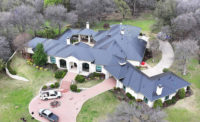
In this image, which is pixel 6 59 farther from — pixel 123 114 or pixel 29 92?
pixel 123 114

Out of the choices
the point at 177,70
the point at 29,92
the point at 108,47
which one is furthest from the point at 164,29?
the point at 29,92

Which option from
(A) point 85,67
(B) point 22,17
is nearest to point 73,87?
(A) point 85,67

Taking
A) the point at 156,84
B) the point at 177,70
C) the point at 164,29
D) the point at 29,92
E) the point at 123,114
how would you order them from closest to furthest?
the point at 123,114, the point at 156,84, the point at 29,92, the point at 177,70, the point at 164,29

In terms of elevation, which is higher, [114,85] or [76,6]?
[76,6]

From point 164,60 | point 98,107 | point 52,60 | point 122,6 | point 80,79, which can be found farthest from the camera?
point 122,6

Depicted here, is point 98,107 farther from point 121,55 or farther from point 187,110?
point 187,110

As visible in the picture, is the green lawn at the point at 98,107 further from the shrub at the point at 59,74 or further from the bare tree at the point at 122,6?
the bare tree at the point at 122,6
